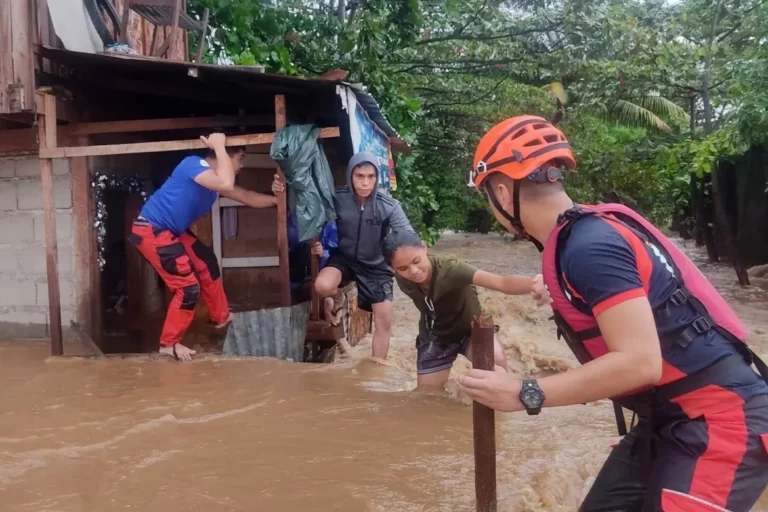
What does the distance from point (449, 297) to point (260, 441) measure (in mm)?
1546

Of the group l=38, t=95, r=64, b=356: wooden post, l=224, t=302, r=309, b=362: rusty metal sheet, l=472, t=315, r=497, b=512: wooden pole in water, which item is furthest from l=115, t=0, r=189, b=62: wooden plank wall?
l=472, t=315, r=497, b=512: wooden pole in water

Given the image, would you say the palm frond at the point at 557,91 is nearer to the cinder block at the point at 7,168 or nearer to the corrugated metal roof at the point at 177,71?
the corrugated metal roof at the point at 177,71

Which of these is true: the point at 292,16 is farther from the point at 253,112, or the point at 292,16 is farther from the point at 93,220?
the point at 93,220

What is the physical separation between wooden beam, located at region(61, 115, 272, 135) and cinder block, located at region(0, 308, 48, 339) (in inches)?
73.2

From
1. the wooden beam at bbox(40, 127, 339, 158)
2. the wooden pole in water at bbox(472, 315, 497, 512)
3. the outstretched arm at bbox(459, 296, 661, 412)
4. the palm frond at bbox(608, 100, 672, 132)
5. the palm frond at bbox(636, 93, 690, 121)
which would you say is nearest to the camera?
→ the outstretched arm at bbox(459, 296, 661, 412)

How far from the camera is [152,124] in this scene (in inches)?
253

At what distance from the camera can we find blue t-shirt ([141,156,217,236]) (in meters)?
5.88

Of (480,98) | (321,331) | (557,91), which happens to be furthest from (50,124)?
(557,91)

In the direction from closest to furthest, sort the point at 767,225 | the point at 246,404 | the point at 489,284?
the point at 489,284 → the point at 246,404 → the point at 767,225

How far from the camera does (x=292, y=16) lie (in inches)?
461

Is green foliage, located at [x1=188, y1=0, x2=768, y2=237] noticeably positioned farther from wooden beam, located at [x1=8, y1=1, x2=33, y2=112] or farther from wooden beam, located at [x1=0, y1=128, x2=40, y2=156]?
wooden beam, located at [x1=8, y1=1, x2=33, y2=112]

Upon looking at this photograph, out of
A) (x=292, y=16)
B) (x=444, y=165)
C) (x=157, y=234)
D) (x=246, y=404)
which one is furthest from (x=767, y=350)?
(x=444, y=165)

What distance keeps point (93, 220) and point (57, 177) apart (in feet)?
1.76

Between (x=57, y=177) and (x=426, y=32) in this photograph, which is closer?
(x=57, y=177)
